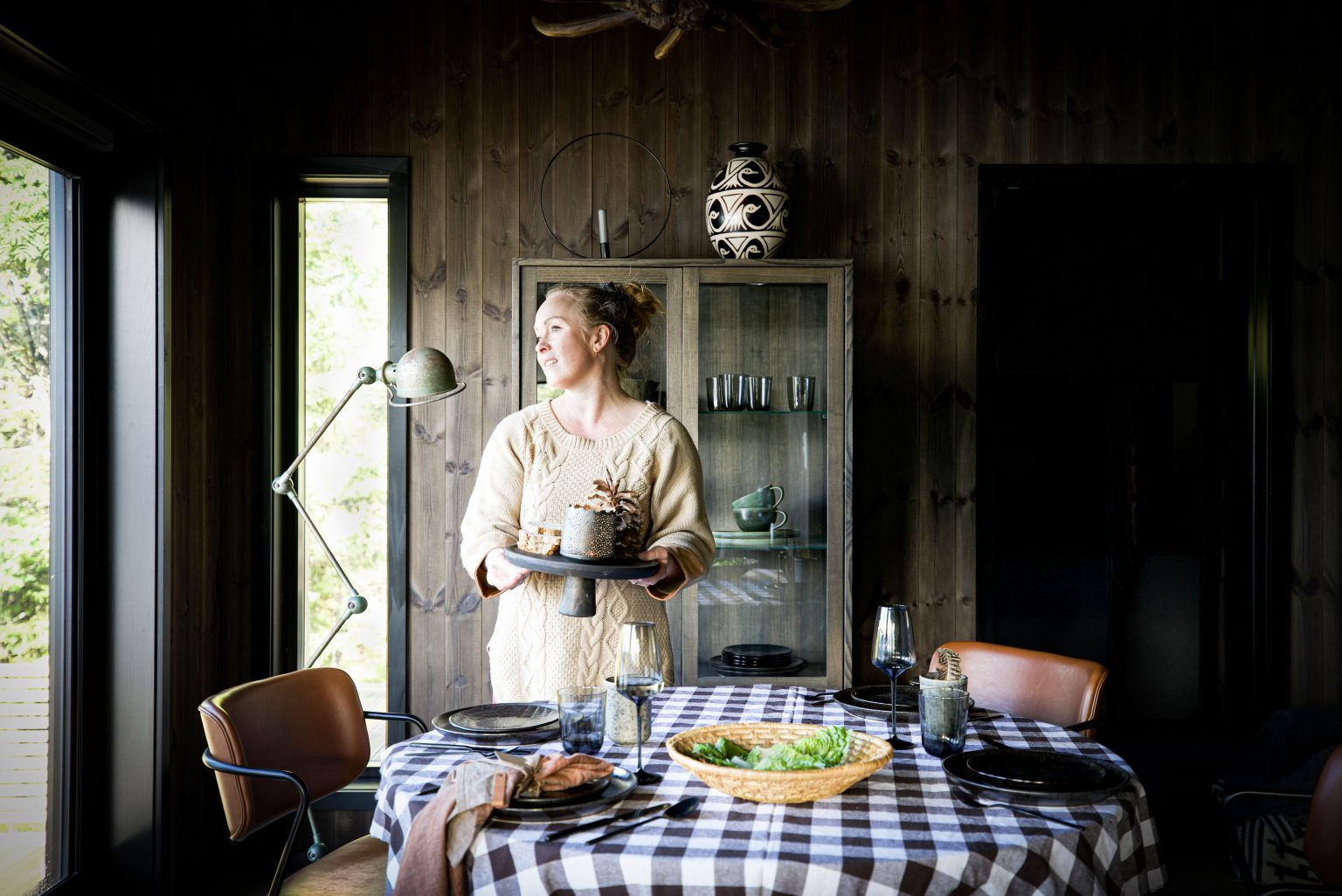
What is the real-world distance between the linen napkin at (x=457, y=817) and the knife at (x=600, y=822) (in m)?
0.09

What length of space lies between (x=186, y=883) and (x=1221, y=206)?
3.74m

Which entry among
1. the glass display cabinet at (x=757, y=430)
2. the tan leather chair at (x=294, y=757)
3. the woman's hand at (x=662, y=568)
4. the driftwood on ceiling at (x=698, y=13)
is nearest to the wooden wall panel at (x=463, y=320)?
the glass display cabinet at (x=757, y=430)

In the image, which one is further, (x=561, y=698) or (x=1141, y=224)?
(x=1141, y=224)

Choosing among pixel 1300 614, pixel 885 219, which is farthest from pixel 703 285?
pixel 1300 614

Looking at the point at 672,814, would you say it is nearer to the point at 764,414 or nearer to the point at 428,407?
the point at 764,414

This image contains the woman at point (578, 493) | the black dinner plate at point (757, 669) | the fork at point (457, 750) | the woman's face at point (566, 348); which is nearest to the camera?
the fork at point (457, 750)

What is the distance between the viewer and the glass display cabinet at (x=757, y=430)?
309 cm

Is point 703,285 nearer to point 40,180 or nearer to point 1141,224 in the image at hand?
point 1141,224

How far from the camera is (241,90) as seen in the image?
336cm

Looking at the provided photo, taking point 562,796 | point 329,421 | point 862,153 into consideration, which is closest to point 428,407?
point 329,421

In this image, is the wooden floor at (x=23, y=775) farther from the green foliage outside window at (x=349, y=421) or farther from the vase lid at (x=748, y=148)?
the vase lid at (x=748, y=148)

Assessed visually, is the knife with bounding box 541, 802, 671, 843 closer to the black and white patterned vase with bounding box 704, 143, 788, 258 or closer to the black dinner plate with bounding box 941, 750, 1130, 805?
the black dinner plate with bounding box 941, 750, 1130, 805

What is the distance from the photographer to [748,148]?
126 inches


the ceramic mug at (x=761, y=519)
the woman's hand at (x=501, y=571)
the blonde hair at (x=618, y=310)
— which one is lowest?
the woman's hand at (x=501, y=571)
